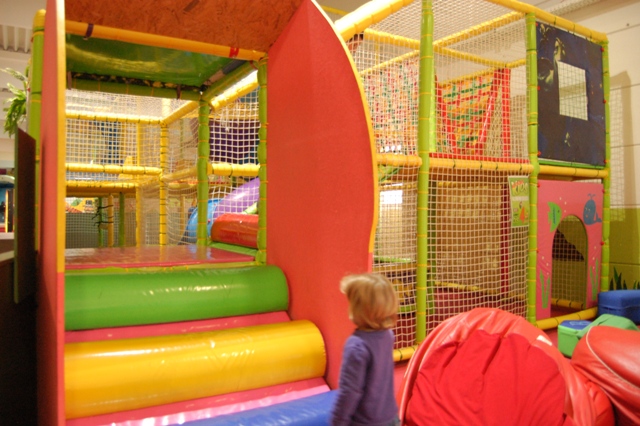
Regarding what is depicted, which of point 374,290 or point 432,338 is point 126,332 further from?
point 432,338

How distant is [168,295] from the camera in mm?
2137

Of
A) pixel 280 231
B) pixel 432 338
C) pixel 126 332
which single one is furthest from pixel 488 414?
pixel 126 332

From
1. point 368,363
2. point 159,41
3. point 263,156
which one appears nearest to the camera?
point 368,363

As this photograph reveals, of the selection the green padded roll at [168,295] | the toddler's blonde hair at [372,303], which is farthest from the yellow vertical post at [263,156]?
the toddler's blonde hair at [372,303]

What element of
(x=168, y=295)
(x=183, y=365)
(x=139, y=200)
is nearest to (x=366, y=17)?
(x=168, y=295)

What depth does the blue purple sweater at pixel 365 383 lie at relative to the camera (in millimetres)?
1414

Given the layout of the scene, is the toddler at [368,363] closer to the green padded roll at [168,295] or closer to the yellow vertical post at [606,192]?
the green padded roll at [168,295]

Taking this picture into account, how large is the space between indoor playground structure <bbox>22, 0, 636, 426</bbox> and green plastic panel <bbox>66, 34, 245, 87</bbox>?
0.02 m

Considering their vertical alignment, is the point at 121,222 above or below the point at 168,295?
above

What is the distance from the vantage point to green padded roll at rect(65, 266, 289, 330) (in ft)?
6.40

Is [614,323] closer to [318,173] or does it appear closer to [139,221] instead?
[318,173]

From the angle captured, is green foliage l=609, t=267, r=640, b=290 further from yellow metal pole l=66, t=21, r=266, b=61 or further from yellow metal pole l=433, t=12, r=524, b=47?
yellow metal pole l=66, t=21, r=266, b=61

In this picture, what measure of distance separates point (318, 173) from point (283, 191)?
406mm

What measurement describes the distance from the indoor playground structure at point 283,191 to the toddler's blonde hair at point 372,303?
0.47m
